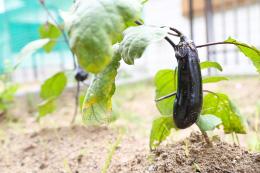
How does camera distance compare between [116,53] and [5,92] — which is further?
[5,92]

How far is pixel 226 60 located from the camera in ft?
17.6

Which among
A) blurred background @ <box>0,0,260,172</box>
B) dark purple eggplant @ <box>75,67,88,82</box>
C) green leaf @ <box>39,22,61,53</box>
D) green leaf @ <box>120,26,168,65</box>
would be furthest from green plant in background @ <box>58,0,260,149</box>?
green leaf @ <box>39,22,61,53</box>

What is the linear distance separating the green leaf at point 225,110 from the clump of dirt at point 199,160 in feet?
0.19

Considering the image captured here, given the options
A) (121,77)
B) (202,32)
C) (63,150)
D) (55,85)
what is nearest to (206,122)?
(63,150)

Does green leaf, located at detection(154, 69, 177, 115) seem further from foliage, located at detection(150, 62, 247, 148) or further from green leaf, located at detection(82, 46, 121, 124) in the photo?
green leaf, located at detection(82, 46, 121, 124)

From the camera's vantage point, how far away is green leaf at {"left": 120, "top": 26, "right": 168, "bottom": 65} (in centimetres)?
63

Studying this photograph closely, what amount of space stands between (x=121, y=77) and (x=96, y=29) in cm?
378

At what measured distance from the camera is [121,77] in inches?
171

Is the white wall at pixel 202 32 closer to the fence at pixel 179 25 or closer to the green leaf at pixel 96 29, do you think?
the fence at pixel 179 25

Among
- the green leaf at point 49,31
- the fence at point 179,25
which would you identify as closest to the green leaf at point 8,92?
the green leaf at point 49,31

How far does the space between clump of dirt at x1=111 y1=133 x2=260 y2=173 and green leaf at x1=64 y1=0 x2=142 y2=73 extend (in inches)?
15.8

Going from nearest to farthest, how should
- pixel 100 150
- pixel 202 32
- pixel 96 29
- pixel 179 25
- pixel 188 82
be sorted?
pixel 96 29
pixel 188 82
pixel 100 150
pixel 202 32
pixel 179 25

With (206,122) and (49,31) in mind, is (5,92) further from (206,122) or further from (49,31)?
(206,122)

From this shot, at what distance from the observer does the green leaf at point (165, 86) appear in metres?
0.94
